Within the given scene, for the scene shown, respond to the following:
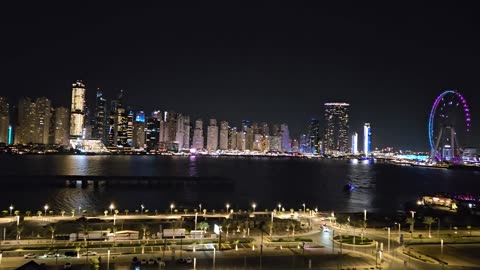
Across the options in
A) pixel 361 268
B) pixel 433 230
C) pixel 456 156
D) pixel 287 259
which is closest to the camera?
pixel 361 268

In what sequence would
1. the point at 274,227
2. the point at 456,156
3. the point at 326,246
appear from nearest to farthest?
the point at 326,246 < the point at 274,227 < the point at 456,156

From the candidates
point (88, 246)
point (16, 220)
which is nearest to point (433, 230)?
point (88, 246)

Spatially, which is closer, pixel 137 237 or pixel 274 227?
pixel 137 237

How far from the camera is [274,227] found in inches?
1119

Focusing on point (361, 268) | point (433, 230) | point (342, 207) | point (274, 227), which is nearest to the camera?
point (361, 268)

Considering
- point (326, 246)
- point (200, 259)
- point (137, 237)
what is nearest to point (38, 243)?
point (137, 237)

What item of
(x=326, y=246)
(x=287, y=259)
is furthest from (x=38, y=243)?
(x=326, y=246)

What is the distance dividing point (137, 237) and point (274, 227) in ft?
28.3

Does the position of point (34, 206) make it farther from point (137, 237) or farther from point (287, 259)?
point (287, 259)

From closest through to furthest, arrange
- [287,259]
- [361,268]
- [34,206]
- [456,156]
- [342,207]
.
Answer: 1. [361,268]
2. [287,259]
3. [34,206]
4. [342,207]
5. [456,156]

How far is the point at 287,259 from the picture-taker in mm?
21719

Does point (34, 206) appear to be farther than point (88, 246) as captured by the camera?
Yes

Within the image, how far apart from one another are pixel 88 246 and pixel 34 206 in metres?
25.4

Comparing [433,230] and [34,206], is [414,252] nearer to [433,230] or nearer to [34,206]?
[433,230]
